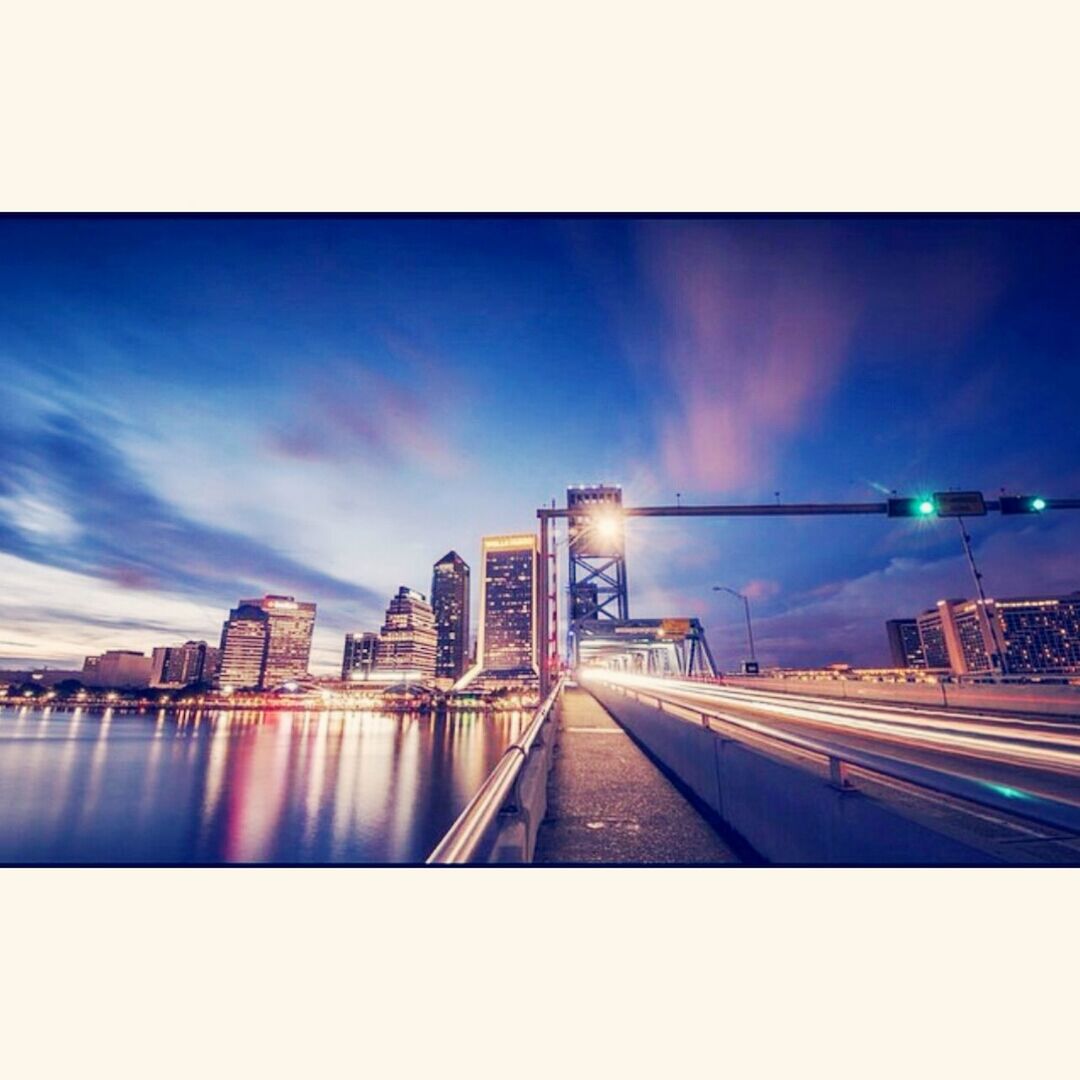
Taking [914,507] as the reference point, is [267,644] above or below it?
above

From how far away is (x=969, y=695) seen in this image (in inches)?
740

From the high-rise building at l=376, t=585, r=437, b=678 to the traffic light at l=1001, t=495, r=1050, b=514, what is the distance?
137737 millimetres

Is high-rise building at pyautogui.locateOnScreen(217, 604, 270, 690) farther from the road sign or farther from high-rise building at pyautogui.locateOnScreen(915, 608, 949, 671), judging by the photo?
high-rise building at pyautogui.locateOnScreen(915, 608, 949, 671)

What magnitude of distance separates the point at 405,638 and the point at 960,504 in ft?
480

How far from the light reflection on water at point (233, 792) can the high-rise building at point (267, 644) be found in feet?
178

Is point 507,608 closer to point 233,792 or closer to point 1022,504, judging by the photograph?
point 233,792

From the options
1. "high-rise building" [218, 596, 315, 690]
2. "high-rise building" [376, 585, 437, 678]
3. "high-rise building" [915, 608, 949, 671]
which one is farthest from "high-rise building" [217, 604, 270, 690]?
"high-rise building" [915, 608, 949, 671]

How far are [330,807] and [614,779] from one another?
55.3 meters

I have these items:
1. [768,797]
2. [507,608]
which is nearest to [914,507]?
[768,797]

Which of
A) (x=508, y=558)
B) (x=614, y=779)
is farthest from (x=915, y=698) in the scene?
(x=508, y=558)

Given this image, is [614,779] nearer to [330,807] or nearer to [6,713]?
[330,807]
